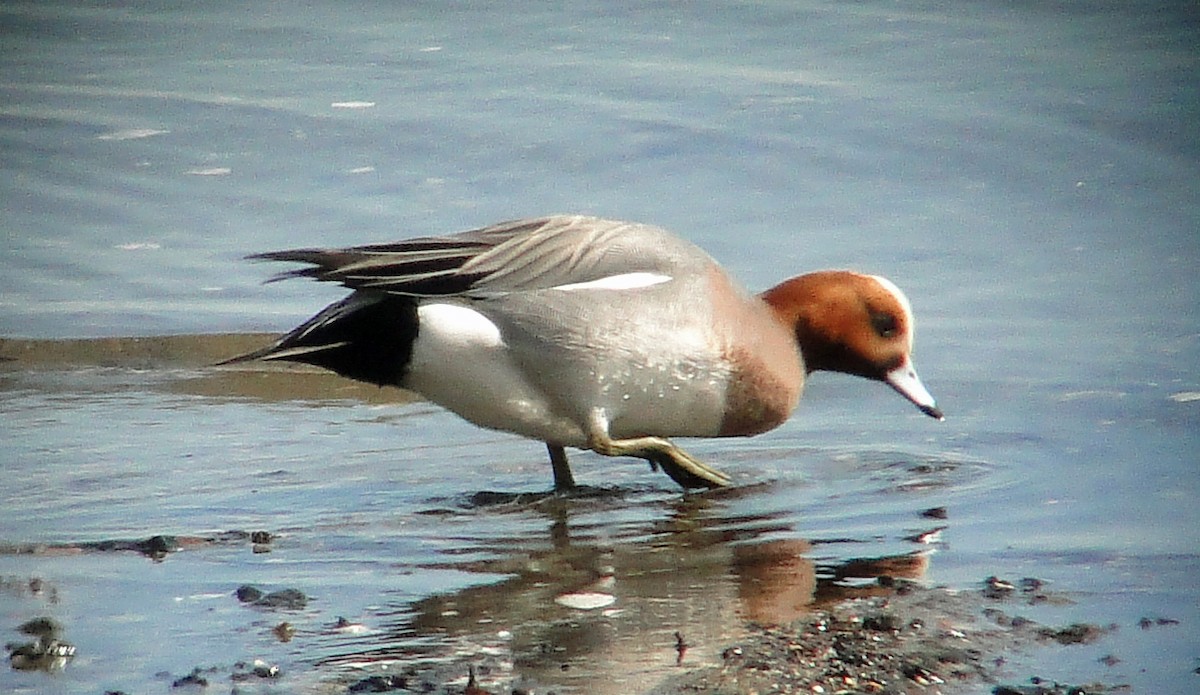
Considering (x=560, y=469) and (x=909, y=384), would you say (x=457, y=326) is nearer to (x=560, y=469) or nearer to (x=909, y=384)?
(x=560, y=469)

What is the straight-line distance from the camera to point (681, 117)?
10.5 meters

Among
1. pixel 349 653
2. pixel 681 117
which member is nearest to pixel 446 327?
pixel 349 653

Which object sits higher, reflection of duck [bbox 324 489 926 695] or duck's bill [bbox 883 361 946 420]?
duck's bill [bbox 883 361 946 420]

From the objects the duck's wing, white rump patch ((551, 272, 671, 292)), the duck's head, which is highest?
the duck's wing

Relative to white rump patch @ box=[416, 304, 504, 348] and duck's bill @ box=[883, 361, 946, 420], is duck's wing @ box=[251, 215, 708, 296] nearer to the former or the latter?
white rump patch @ box=[416, 304, 504, 348]

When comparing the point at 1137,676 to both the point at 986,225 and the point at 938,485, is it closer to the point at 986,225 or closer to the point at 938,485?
the point at 938,485

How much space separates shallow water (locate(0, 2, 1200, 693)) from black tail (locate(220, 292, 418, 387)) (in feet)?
1.28

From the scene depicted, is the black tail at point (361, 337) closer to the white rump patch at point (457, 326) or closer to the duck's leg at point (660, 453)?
the white rump patch at point (457, 326)

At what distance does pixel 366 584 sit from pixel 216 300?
4.12m

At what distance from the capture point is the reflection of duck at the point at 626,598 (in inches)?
142

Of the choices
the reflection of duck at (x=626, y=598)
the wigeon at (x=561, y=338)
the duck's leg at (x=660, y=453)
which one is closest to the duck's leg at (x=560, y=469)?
the wigeon at (x=561, y=338)

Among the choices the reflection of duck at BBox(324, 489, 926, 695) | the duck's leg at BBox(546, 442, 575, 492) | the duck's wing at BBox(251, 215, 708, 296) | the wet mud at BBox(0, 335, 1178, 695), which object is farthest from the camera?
the duck's leg at BBox(546, 442, 575, 492)

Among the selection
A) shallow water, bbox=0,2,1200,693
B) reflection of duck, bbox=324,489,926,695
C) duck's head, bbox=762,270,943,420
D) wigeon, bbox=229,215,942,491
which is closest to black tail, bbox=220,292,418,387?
wigeon, bbox=229,215,942,491

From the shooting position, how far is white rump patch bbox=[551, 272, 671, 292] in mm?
5332
